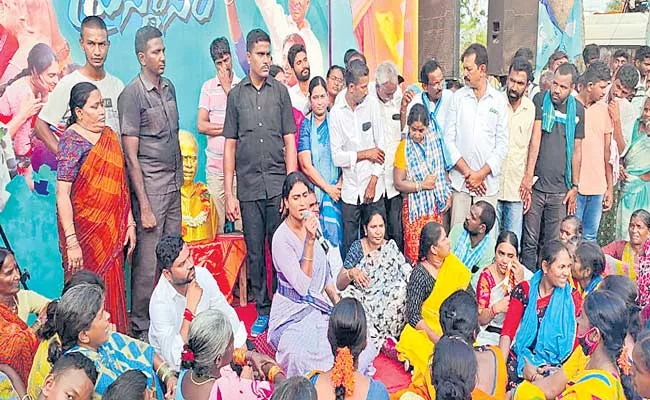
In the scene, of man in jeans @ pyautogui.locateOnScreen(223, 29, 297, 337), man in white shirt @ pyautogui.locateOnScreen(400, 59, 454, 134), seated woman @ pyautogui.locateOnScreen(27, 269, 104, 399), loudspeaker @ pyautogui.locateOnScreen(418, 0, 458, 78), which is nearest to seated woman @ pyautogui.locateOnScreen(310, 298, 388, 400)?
seated woman @ pyautogui.locateOnScreen(27, 269, 104, 399)

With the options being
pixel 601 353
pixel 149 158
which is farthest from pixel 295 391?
pixel 149 158

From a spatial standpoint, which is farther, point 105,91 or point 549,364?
point 105,91

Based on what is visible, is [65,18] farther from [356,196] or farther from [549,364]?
[549,364]

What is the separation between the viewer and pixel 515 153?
18.7 ft

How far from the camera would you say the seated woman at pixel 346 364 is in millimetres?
2982

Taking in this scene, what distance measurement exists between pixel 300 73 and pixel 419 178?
1321 mm

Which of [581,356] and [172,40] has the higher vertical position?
[172,40]

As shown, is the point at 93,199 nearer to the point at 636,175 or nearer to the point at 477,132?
the point at 477,132

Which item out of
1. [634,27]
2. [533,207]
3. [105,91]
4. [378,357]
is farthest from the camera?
[634,27]

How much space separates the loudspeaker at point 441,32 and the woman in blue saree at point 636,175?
391 cm

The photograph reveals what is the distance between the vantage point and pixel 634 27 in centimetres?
1708

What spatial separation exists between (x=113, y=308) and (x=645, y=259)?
3.22 meters

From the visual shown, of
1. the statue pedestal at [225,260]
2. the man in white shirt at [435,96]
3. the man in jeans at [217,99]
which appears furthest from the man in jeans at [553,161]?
the man in jeans at [217,99]

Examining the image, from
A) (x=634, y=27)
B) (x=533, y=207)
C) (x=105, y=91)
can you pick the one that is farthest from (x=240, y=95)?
(x=634, y=27)
